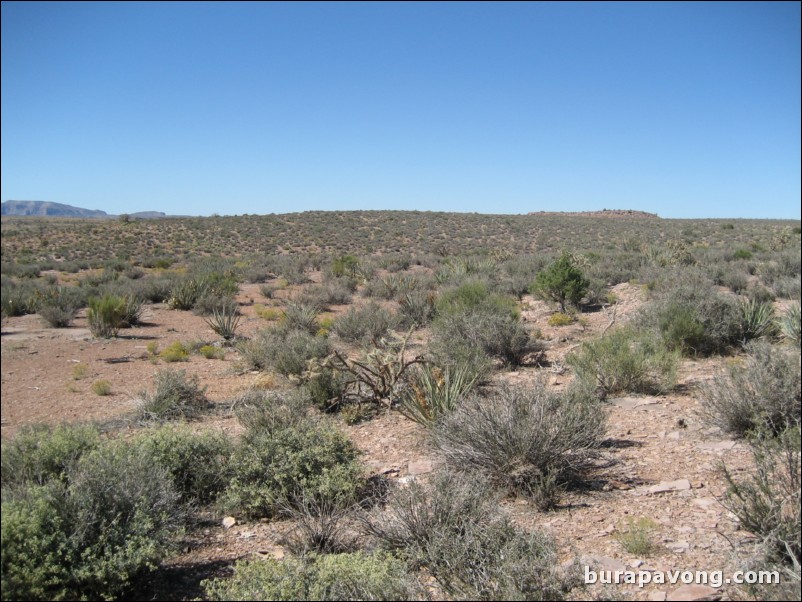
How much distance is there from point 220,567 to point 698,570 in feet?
11.1

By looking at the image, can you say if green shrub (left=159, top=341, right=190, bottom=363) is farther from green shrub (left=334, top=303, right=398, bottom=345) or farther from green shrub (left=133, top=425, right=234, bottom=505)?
green shrub (left=133, top=425, right=234, bottom=505)

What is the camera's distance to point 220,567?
413cm

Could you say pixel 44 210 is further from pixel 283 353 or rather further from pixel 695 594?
pixel 283 353

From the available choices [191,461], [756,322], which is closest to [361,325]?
[191,461]

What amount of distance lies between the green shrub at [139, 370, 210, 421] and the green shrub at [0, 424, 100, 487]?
2272 mm

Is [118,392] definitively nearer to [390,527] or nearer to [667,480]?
[390,527]

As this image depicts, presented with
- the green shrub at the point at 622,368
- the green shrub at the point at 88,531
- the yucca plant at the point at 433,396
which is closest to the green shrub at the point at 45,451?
the green shrub at the point at 88,531

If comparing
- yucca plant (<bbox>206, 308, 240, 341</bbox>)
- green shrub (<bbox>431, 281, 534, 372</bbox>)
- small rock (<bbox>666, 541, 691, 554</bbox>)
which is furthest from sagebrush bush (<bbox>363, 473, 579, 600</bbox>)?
yucca plant (<bbox>206, 308, 240, 341</bbox>)

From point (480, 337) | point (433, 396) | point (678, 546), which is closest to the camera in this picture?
point (678, 546)

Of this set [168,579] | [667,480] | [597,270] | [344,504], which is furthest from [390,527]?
[597,270]

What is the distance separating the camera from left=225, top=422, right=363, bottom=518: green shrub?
4906 millimetres

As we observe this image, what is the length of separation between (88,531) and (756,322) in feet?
34.1

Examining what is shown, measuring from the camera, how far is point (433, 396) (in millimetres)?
6906

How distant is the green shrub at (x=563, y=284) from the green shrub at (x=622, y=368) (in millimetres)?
6355
